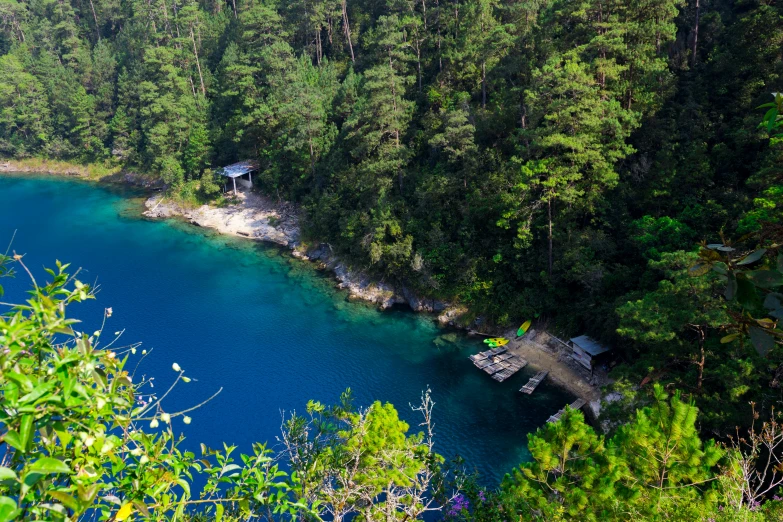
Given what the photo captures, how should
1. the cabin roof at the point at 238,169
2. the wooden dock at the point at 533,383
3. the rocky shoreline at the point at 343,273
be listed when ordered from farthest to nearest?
the cabin roof at the point at 238,169 → the rocky shoreline at the point at 343,273 → the wooden dock at the point at 533,383

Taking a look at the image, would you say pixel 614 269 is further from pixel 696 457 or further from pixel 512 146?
pixel 696 457

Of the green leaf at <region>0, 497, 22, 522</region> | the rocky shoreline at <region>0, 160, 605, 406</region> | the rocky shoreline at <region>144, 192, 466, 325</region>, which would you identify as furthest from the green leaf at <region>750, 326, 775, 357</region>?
the rocky shoreline at <region>144, 192, 466, 325</region>

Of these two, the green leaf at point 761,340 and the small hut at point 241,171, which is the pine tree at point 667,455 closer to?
the green leaf at point 761,340

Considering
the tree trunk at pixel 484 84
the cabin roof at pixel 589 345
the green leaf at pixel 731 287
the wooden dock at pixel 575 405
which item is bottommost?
the wooden dock at pixel 575 405

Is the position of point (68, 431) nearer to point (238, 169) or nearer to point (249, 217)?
point (249, 217)

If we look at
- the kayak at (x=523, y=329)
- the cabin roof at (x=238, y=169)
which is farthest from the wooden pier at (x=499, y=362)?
the cabin roof at (x=238, y=169)

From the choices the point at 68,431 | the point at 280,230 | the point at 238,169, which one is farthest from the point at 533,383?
the point at 238,169

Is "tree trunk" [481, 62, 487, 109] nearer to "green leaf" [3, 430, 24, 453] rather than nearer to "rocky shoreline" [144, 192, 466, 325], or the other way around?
"rocky shoreline" [144, 192, 466, 325]
